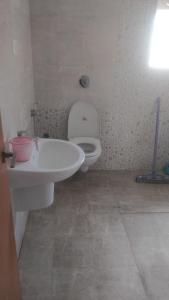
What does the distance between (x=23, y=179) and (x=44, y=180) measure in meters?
0.11

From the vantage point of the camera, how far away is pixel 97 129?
9.21 ft

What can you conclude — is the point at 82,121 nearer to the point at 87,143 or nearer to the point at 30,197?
the point at 87,143

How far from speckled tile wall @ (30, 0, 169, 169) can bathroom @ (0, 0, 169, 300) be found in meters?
0.01

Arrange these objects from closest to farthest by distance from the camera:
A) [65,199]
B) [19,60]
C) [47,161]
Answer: [47,161], [19,60], [65,199]

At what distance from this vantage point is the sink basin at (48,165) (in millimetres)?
1247

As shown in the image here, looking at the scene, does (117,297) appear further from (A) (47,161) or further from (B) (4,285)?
(A) (47,161)

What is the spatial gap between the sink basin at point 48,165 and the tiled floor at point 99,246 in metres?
0.67

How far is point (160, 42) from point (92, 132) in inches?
47.9

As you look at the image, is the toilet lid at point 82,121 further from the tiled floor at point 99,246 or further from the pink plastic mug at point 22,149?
the pink plastic mug at point 22,149

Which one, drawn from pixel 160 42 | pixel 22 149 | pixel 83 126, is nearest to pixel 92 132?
pixel 83 126

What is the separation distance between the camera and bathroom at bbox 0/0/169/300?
62.6 inches

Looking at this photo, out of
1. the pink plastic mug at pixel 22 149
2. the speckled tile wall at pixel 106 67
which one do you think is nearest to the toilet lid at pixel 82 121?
the speckled tile wall at pixel 106 67

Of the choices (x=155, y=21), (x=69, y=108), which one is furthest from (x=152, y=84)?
(x=69, y=108)

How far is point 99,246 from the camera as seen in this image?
6.15ft
